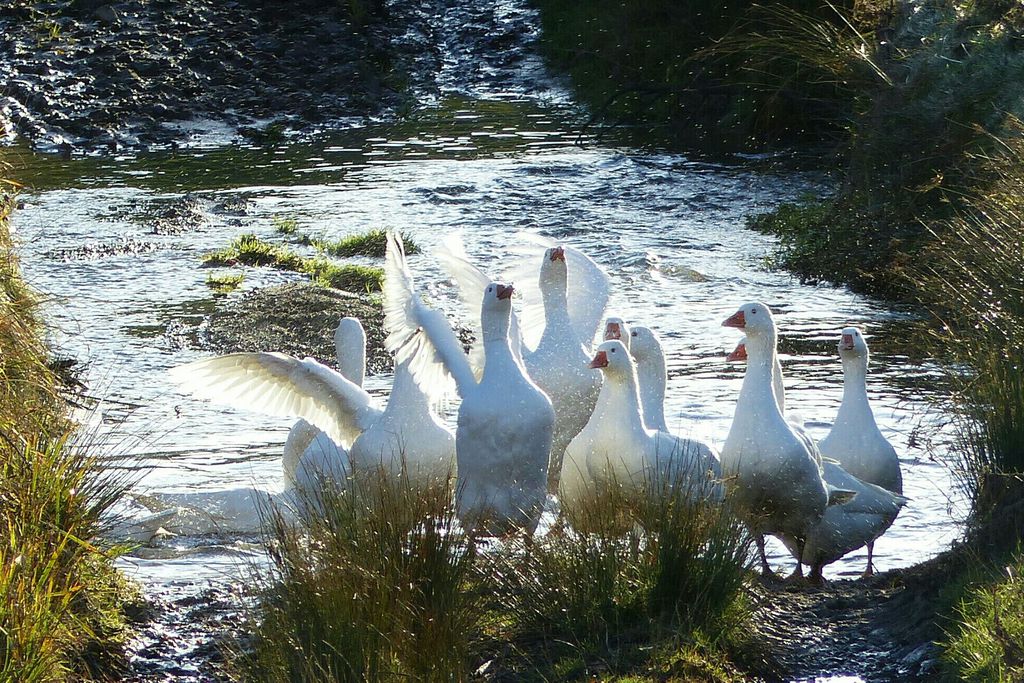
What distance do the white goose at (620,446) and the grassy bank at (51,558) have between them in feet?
6.65

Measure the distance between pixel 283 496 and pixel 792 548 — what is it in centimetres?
249

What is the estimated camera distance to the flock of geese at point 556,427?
648 centimetres

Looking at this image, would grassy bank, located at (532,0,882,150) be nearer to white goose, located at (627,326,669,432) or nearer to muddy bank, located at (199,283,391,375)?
muddy bank, located at (199,283,391,375)

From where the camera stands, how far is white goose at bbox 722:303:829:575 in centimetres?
646

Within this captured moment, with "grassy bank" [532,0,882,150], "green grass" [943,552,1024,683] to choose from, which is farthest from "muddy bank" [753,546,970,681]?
"grassy bank" [532,0,882,150]

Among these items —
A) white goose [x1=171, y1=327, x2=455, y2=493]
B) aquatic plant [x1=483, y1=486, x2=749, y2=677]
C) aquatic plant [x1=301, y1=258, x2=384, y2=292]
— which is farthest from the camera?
aquatic plant [x1=301, y1=258, x2=384, y2=292]

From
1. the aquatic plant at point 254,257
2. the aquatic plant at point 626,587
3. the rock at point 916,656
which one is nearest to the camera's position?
the aquatic plant at point 626,587

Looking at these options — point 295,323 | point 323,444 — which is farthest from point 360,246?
point 323,444

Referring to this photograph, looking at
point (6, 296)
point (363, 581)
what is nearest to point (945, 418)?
point (363, 581)

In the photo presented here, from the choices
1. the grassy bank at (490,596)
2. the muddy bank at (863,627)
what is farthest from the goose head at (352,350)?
the muddy bank at (863,627)

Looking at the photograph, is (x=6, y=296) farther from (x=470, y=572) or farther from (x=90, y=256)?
(x=90, y=256)

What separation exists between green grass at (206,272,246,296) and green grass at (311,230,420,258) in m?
1.10

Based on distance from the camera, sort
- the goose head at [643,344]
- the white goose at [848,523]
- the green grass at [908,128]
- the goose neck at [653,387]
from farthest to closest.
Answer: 1. the green grass at [908,128]
2. the goose head at [643,344]
3. the goose neck at [653,387]
4. the white goose at [848,523]

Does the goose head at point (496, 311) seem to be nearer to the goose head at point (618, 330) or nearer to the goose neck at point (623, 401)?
the goose neck at point (623, 401)
